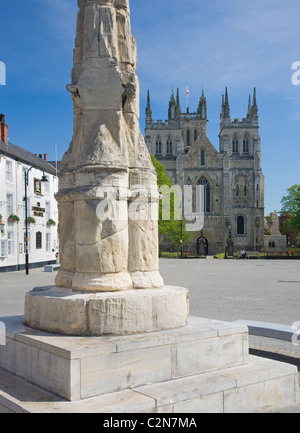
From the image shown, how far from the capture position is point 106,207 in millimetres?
5191

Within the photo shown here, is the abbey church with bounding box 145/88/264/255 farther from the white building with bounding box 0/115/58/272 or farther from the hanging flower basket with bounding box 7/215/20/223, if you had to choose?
the hanging flower basket with bounding box 7/215/20/223

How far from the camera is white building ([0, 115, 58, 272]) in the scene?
29578mm

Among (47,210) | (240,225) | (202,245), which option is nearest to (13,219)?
(47,210)

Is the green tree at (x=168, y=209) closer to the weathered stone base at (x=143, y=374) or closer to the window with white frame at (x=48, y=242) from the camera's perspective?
the window with white frame at (x=48, y=242)

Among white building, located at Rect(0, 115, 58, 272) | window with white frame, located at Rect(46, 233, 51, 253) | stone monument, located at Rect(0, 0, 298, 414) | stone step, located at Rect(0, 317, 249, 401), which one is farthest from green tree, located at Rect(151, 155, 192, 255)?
stone step, located at Rect(0, 317, 249, 401)

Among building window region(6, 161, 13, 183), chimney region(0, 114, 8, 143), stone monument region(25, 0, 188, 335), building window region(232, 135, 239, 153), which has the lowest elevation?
stone monument region(25, 0, 188, 335)

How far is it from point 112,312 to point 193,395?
3.79ft

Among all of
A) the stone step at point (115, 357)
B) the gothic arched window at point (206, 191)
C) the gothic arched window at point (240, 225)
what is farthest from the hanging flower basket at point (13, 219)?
the gothic arched window at point (240, 225)

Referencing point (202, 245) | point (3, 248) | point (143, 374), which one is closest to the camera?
point (143, 374)

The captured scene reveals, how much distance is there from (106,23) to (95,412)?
4230mm

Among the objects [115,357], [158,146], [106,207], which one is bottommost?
[115,357]

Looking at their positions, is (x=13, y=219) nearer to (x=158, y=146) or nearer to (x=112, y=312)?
(x=112, y=312)

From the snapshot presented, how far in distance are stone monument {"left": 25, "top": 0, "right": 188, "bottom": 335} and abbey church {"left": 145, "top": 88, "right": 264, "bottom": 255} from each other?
198ft

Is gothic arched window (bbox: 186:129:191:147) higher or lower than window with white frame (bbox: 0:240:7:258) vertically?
higher
